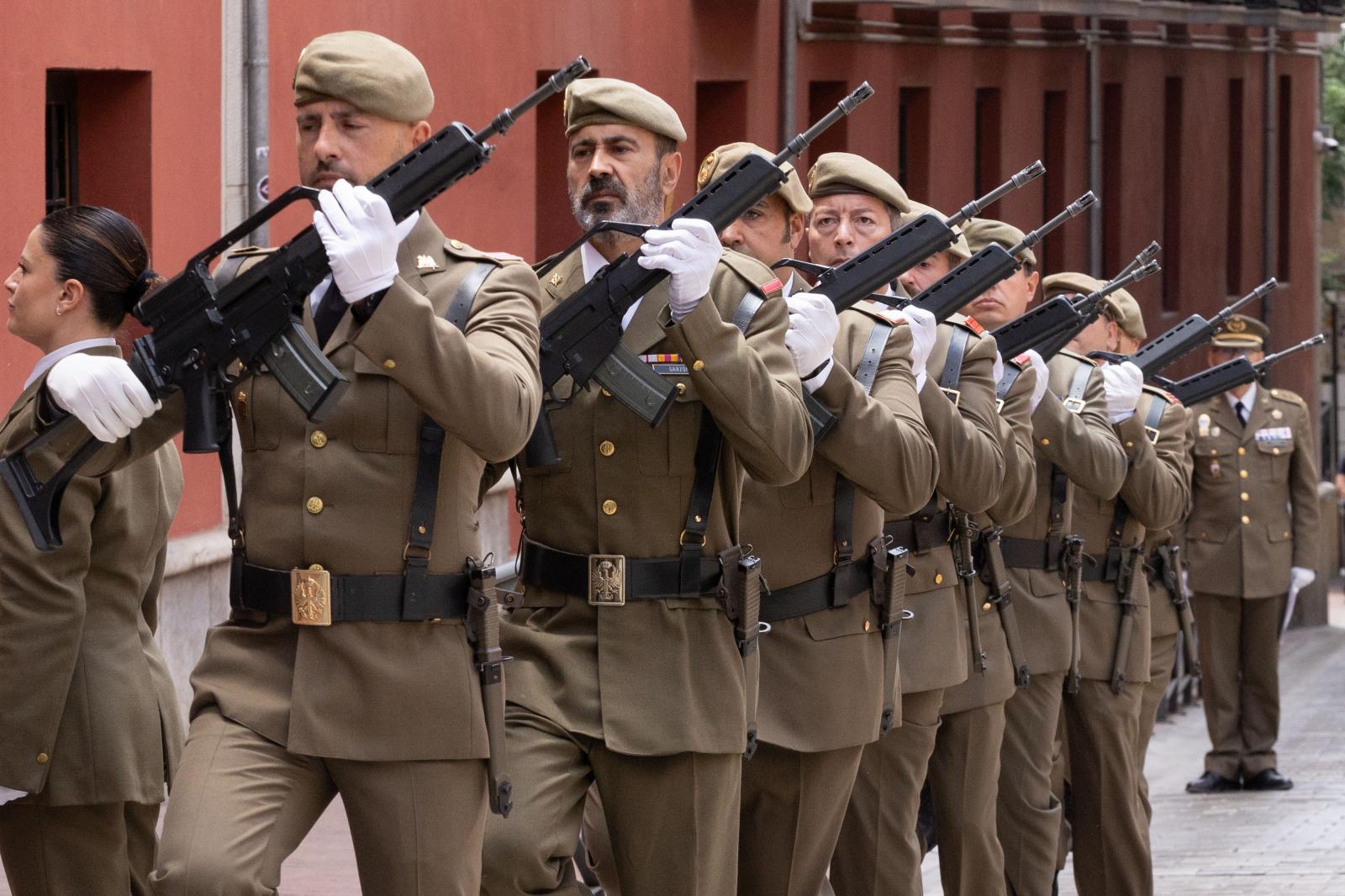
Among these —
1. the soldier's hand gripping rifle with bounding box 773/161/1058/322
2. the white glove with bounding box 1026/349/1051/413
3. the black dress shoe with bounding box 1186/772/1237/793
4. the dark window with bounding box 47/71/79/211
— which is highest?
the dark window with bounding box 47/71/79/211

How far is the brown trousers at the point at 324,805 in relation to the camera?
4.57 meters

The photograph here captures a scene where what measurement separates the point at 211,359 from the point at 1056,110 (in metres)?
17.4

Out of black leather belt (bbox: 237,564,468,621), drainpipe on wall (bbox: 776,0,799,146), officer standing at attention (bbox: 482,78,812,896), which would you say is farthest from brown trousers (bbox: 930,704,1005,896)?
drainpipe on wall (bbox: 776,0,799,146)

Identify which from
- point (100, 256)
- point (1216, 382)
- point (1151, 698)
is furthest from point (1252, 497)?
point (100, 256)

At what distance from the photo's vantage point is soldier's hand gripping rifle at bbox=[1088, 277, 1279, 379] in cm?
949

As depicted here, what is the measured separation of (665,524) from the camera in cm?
541

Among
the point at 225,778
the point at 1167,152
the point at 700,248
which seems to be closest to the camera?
the point at 225,778

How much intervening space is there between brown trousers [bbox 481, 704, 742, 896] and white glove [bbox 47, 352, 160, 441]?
40.7 inches

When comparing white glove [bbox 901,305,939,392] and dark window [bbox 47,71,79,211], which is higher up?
dark window [bbox 47,71,79,211]

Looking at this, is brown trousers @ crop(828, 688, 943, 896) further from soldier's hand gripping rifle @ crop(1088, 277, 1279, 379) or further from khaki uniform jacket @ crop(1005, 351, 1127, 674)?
soldier's hand gripping rifle @ crop(1088, 277, 1279, 379)

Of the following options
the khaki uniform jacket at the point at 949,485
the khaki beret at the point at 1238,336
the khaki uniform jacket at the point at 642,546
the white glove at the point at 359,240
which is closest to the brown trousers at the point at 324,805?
the khaki uniform jacket at the point at 642,546

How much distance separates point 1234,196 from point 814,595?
1982cm

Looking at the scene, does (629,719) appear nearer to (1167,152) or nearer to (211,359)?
(211,359)

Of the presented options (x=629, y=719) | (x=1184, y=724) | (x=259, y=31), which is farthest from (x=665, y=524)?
(x=1184, y=724)
